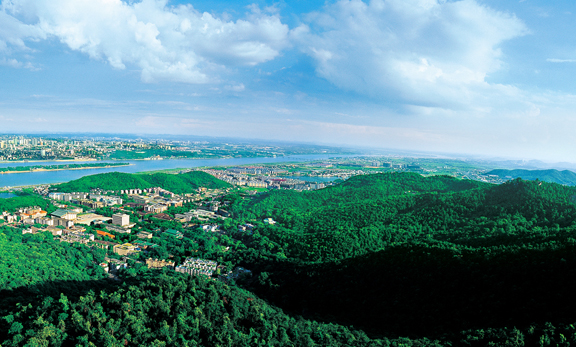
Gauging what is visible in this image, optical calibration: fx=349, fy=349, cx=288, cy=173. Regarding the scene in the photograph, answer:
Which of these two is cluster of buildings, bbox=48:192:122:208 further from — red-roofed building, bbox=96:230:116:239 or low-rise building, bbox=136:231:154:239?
low-rise building, bbox=136:231:154:239

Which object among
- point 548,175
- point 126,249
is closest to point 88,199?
point 126,249

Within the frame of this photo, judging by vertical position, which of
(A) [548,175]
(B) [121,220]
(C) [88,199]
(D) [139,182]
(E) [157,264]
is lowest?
(E) [157,264]

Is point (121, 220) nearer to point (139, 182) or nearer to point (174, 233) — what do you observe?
point (174, 233)

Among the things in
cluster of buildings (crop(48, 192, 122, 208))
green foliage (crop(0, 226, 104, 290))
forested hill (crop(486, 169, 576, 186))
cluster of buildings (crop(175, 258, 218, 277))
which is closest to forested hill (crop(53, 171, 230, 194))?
cluster of buildings (crop(48, 192, 122, 208))

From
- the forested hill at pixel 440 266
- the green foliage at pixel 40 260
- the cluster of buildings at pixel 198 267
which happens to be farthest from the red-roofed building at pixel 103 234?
the forested hill at pixel 440 266

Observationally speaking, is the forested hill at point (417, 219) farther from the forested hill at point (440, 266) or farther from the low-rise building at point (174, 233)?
the low-rise building at point (174, 233)

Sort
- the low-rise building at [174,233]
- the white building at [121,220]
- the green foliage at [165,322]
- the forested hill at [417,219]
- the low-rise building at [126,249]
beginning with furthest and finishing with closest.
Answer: the white building at [121,220]
the low-rise building at [174,233]
the low-rise building at [126,249]
the forested hill at [417,219]
the green foliage at [165,322]
